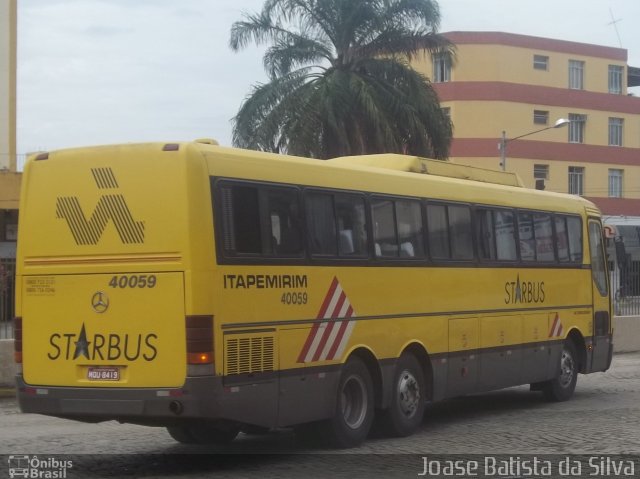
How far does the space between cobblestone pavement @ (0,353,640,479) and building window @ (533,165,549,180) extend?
165ft

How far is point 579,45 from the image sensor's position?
67.7 metres

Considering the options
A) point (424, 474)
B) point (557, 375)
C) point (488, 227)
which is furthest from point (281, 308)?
point (557, 375)

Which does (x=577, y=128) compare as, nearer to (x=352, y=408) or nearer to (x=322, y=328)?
(x=352, y=408)

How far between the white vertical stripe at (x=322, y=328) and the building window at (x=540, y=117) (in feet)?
180

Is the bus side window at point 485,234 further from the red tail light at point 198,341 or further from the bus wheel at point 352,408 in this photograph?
the red tail light at point 198,341

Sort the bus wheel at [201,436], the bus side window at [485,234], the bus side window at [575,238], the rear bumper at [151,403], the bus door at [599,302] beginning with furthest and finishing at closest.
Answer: the bus door at [599,302]
the bus side window at [575,238]
the bus side window at [485,234]
the bus wheel at [201,436]
the rear bumper at [151,403]

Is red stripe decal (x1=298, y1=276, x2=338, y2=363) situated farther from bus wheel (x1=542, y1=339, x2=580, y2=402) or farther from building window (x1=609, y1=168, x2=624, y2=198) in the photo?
building window (x1=609, y1=168, x2=624, y2=198)

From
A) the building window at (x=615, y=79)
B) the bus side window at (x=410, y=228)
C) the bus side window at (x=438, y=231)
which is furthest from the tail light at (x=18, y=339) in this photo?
the building window at (x=615, y=79)

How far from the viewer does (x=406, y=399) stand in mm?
13914

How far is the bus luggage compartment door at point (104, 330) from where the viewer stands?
35.0 feet

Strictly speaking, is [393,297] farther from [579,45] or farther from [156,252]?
[579,45]

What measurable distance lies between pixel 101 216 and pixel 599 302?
413 inches

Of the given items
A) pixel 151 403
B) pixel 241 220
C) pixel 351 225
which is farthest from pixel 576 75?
pixel 151 403

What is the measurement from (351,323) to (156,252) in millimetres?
2840
